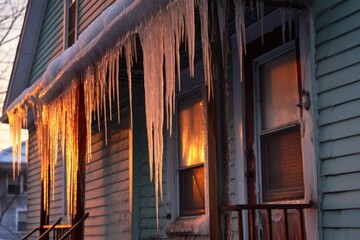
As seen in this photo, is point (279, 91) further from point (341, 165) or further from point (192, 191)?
point (192, 191)

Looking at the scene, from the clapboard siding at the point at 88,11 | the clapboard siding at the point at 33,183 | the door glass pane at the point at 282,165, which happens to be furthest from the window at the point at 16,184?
the door glass pane at the point at 282,165

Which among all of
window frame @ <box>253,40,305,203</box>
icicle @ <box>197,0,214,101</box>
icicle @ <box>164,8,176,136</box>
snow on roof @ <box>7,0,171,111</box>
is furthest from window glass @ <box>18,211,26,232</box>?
icicle @ <box>197,0,214,101</box>

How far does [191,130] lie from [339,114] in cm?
259

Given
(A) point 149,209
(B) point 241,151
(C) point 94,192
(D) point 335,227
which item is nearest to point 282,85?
(B) point 241,151

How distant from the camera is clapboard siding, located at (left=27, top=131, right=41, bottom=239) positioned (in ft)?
43.0

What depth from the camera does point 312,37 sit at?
484 centimetres

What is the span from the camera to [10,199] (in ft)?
109

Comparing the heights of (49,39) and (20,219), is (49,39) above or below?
above

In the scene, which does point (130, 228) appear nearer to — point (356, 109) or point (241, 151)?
point (241, 151)

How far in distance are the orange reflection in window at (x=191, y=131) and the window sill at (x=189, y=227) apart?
26.3 inches

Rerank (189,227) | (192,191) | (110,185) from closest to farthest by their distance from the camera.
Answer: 1. (189,227)
2. (192,191)
3. (110,185)

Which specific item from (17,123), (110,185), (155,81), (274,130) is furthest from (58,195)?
(274,130)

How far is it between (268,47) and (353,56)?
1121 mm

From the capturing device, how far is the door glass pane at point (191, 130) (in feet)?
21.9
